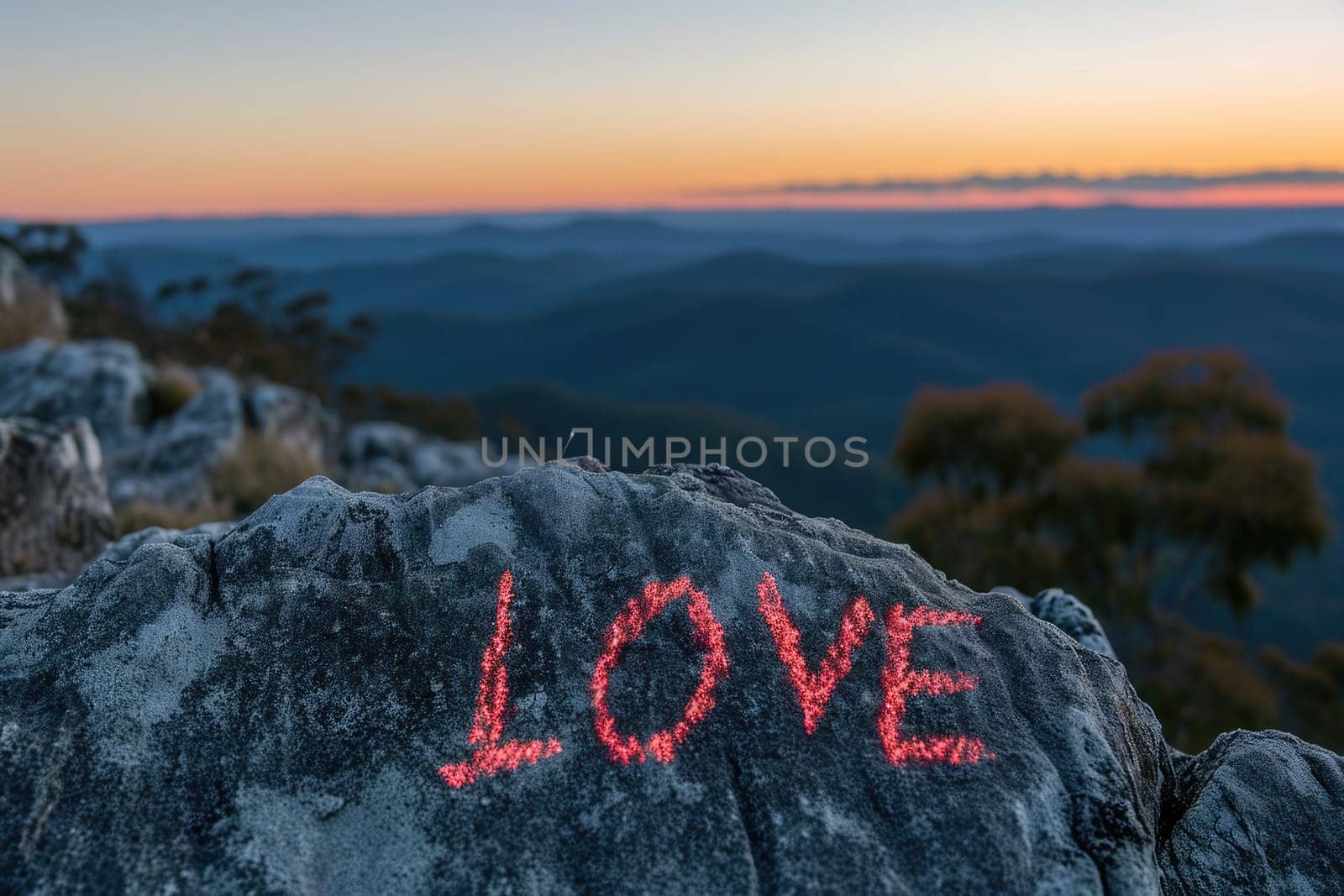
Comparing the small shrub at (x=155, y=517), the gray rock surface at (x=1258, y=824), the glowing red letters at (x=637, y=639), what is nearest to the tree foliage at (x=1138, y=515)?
the small shrub at (x=155, y=517)

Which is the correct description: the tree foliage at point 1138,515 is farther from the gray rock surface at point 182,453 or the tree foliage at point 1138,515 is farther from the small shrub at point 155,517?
the small shrub at point 155,517

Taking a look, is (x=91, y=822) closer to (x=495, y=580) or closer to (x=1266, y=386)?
(x=495, y=580)

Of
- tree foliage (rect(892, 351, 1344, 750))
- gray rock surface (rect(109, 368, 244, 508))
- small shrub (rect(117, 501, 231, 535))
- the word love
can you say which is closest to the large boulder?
the word love

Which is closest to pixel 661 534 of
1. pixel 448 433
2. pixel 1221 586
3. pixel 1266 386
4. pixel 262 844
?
pixel 262 844

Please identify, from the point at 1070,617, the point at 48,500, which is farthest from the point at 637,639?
the point at 48,500

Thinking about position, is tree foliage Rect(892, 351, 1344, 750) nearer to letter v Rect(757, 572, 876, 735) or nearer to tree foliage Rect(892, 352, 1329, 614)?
tree foliage Rect(892, 352, 1329, 614)

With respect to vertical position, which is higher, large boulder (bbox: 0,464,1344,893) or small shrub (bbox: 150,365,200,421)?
large boulder (bbox: 0,464,1344,893)

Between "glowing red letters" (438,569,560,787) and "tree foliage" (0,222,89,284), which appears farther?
"tree foliage" (0,222,89,284)

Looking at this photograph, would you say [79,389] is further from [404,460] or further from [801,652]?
[801,652]

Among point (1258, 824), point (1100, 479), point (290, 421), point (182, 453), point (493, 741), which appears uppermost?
point (493, 741)
